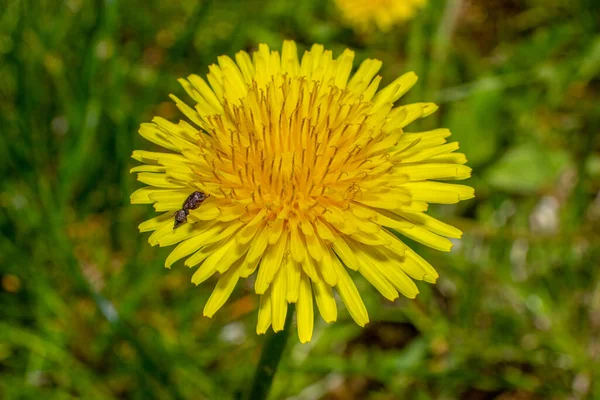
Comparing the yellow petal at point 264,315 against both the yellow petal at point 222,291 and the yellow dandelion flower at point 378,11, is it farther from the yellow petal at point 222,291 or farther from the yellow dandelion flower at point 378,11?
the yellow dandelion flower at point 378,11

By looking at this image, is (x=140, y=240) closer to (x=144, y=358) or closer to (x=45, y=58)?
(x=144, y=358)

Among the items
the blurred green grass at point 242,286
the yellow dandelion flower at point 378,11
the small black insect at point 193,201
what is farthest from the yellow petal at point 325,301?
the yellow dandelion flower at point 378,11

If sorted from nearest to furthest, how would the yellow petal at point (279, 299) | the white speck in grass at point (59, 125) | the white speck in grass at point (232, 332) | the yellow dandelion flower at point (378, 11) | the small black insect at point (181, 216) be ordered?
1. the yellow petal at point (279, 299)
2. the small black insect at point (181, 216)
3. the white speck in grass at point (232, 332)
4. the white speck in grass at point (59, 125)
5. the yellow dandelion flower at point (378, 11)

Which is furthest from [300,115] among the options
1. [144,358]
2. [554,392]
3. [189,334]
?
[554,392]

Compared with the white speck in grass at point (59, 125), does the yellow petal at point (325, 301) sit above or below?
below

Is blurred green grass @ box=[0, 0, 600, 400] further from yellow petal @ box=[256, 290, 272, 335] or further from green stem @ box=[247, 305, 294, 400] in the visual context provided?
yellow petal @ box=[256, 290, 272, 335]

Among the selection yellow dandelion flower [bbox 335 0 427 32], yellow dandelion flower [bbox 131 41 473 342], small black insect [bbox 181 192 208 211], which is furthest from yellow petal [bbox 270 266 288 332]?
yellow dandelion flower [bbox 335 0 427 32]
